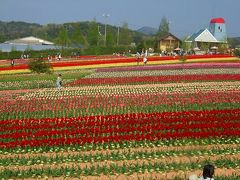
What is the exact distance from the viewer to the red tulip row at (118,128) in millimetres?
15930

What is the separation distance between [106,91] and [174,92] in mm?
4368

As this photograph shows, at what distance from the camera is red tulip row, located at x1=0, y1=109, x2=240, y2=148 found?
15930 mm

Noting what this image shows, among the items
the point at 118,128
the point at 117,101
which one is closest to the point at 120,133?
the point at 118,128

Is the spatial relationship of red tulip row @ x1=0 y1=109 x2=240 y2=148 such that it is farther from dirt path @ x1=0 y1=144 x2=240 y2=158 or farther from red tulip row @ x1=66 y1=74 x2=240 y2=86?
red tulip row @ x1=66 y1=74 x2=240 y2=86

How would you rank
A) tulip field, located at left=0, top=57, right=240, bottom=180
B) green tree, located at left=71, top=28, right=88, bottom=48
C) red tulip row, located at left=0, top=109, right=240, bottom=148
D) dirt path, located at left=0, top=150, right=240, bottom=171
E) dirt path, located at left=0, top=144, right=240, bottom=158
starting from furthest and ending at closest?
green tree, located at left=71, top=28, right=88, bottom=48 → red tulip row, located at left=0, top=109, right=240, bottom=148 → dirt path, located at left=0, top=144, right=240, bottom=158 → dirt path, located at left=0, top=150, right=240, bottom=171 → tulip field, located at left=0, top=57, right=240, bottom=180

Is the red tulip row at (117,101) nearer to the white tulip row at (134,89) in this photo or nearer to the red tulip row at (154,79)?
the white tulip row at (134,89)

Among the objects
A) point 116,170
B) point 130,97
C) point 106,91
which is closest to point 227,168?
point 116,170

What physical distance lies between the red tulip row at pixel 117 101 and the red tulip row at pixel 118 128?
3482 mm

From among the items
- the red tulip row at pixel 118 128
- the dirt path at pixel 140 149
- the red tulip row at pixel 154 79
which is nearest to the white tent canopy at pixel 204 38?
the red tulip row at pixel 154 79

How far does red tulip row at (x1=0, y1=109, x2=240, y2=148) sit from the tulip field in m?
0.03

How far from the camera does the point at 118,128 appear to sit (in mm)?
17156

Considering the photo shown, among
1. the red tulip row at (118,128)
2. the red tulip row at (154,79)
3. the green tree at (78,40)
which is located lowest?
the red tulip row at (118,128)

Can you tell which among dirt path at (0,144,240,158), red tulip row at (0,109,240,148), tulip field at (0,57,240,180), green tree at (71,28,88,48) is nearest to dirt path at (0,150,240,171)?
tulip field at (0,57,240,180)

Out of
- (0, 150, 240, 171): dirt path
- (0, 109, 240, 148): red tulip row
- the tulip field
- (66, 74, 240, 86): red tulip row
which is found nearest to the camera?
the tulip field
